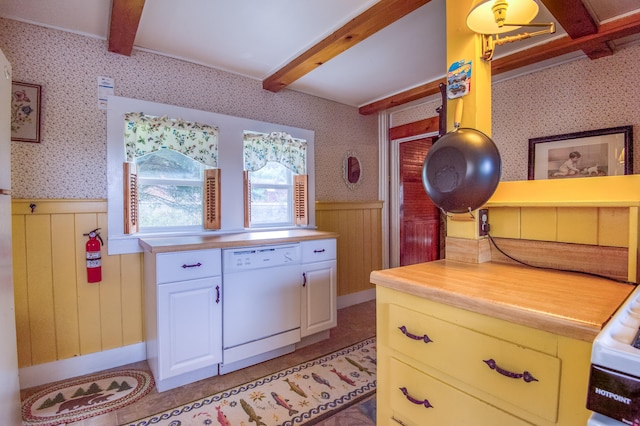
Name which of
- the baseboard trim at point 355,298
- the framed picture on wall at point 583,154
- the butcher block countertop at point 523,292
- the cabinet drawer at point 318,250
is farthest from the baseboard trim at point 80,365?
the framed picture on wall at point 583,154

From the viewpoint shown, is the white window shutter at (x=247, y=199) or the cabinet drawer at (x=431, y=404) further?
the white window shutter at (x=247, y=199)

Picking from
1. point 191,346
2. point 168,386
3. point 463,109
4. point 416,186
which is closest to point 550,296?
point 463,109

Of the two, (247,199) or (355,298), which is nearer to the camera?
(247,199)

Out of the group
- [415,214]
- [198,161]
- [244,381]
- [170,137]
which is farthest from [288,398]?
[415,214]

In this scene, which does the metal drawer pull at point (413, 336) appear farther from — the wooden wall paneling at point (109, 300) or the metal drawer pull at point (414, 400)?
the wooden wall paneling at point (109, 300)

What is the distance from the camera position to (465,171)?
45.2 inches

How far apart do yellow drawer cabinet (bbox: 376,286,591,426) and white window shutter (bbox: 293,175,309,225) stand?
2.14 m

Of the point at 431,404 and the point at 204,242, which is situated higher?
the point at 204,242

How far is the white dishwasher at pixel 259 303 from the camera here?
2.22 metres

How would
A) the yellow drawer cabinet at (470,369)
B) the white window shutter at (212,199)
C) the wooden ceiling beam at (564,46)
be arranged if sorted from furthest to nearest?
the white window shutter at (212,199)
the wooden ceiling beam at (564,46)
the yellow drawer cabinet at (470,369)

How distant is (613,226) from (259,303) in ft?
6.69

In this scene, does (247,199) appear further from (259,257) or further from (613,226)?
(613,226)

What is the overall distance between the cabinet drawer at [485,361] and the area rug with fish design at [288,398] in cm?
105

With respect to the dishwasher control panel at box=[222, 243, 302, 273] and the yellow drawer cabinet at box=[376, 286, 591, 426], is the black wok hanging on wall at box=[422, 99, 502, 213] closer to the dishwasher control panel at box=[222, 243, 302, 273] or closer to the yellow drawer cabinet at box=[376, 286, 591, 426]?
the yellow drawer cabinet at box=[376, 286, 591, 426]
